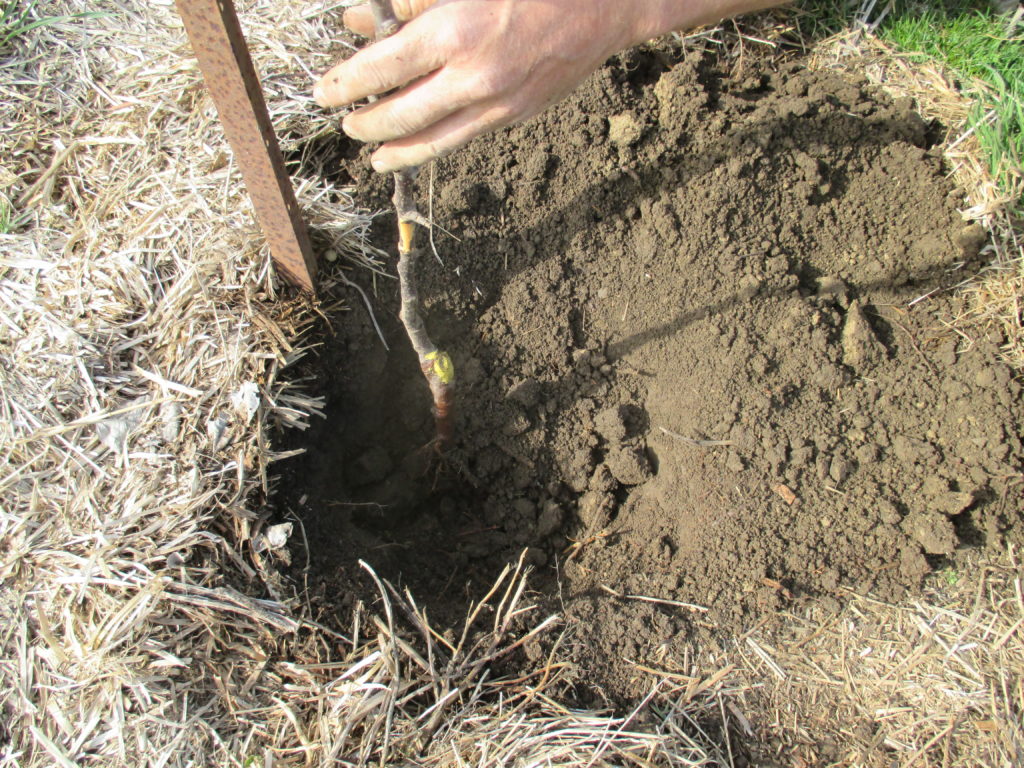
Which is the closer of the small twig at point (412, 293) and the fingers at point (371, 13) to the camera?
the small twig at point (412, 293)

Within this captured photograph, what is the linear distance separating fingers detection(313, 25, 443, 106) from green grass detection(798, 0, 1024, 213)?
184 centimetres

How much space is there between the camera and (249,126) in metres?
1.50

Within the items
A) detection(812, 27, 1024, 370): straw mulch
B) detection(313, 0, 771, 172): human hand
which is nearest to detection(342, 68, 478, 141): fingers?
detection(313, 0, 771, 172): human hand

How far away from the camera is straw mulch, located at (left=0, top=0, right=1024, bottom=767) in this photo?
1540 millimetres

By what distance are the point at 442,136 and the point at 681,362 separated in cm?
108

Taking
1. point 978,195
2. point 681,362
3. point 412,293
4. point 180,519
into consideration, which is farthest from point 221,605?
point 978,195

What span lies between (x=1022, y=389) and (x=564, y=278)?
1.35 metres

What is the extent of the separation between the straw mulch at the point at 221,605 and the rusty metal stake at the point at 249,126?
0.12 m

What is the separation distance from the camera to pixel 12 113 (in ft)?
7.47

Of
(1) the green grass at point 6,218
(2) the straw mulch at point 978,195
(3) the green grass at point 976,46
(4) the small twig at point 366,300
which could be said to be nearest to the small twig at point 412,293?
(4) the small twig at point 366,300

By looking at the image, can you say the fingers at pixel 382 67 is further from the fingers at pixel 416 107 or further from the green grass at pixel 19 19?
the green grass at pixel 19 19

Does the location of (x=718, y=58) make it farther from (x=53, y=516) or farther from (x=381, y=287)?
(x=53, y=516)

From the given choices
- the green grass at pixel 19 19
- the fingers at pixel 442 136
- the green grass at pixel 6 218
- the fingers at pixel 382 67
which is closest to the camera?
the fingers at pixel 382 67

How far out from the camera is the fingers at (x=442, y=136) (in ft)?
4.20
